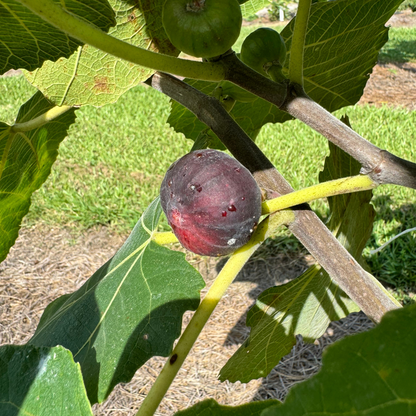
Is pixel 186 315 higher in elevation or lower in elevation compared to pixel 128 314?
lower

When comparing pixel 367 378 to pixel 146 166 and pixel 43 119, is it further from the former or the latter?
pixel 146 166

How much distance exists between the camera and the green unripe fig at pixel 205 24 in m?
0.52

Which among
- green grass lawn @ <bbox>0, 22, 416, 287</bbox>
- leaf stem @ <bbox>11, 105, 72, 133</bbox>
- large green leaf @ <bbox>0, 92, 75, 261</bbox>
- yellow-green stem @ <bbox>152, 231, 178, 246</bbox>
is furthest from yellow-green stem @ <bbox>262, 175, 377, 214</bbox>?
green grass lawn @ <bbox>0, 22, 416, 287</bbox>

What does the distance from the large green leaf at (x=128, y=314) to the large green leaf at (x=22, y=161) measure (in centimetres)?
26

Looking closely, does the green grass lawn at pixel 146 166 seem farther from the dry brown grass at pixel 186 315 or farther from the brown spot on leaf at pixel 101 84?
the brown spot on leaf at pixel 101 84

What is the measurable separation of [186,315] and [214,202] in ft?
6.58

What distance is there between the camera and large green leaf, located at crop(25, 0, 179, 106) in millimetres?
632

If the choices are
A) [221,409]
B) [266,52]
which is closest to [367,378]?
[221,409]

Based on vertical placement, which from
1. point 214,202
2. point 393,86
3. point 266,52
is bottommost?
point 393,86

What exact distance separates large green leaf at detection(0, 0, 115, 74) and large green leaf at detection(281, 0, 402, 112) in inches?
13.2

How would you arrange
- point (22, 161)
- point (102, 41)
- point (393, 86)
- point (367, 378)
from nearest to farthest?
point (367, 378)
point (102, 41)
point (22, 161)
point (393, 86)

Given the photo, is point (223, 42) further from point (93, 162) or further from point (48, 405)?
point (93, 162)

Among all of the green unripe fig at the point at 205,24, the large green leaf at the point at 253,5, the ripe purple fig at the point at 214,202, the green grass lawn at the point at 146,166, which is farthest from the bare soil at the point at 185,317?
the green unripe fig at the point at 205,24

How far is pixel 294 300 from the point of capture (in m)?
0.95
